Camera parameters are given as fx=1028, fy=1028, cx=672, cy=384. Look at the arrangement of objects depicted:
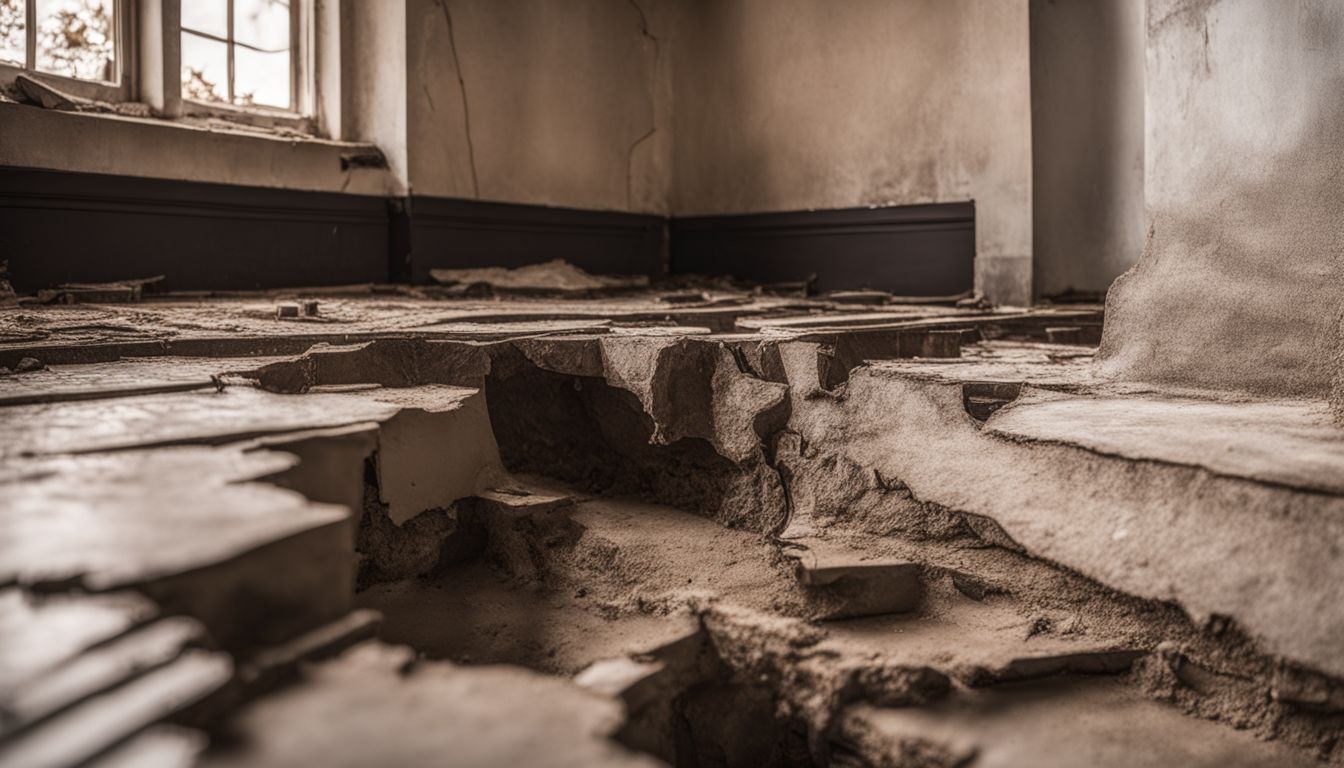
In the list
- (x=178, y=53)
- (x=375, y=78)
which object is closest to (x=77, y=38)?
(x=178, y=53)

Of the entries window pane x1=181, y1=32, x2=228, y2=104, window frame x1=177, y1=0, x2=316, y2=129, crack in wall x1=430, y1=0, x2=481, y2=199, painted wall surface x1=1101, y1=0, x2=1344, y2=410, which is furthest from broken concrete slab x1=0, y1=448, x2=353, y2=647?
crack in wall x1=430, y1=0, x2=481, y2=199

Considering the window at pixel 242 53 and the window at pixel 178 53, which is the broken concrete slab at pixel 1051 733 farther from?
the window at pixel 242 53

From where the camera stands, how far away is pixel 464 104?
5754mm

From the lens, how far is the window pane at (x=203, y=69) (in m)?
4.87

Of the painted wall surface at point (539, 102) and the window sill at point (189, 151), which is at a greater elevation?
the painted wall surface at point (539, 102)

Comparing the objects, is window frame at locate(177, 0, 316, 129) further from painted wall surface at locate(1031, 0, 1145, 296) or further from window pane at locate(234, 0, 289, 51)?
painted wall surface at locate(1031, 0, 1145, 296)

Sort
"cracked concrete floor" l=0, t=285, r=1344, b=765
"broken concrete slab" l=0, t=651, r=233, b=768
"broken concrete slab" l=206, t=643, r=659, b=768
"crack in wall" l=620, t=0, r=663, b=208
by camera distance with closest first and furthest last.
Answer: "broken concrete slab" l=0, t=651, r=233, b=768 → "broken concrete slab" l=206, t=643, r=659, b=768 → "cracked concrete floor" l=0, t=285, r=1344, b=765 → "crack in wall" l=620, t=0, r=663, b=208

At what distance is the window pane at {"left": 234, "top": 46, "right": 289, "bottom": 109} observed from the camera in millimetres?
5117

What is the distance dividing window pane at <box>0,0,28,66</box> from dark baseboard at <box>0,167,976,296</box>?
50 centimetres

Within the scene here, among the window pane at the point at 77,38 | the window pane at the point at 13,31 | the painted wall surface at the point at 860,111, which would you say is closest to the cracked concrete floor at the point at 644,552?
the window pane at the point at 13,31

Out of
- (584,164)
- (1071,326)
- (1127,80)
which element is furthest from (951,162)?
(584,164)

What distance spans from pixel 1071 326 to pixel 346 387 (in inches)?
123

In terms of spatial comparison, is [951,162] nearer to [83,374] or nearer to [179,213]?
[179,213]

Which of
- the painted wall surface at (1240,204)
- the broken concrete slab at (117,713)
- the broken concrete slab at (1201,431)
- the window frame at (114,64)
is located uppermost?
the window frame at (114,64)
